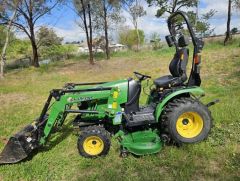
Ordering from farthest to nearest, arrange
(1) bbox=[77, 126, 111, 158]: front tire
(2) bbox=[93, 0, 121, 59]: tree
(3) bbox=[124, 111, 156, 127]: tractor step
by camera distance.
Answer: (2) bbox=[93, 0, 121, 59]: tree < (3) bbox=[124, 111, 156, 127]: tractor step < (1) bbox=[77, 126, 111, 158]: front tire

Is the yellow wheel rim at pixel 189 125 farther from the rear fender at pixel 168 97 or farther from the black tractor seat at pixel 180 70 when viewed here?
the black tractor seat at pixel 180 70

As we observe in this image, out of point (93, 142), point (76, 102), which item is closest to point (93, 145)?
point (93, 142)

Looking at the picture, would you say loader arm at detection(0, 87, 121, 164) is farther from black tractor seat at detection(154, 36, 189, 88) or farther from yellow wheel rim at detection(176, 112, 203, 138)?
yellow wheel rim at detection(176, 112, 203, 138)

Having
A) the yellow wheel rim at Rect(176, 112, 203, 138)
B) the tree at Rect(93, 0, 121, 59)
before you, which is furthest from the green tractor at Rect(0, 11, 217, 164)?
the tree at Rect(93, 0, 121, 59)

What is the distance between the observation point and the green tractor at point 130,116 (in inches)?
170

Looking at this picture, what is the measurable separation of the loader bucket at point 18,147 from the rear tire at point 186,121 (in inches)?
81.6

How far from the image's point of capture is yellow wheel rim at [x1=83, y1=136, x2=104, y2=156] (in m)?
4.39

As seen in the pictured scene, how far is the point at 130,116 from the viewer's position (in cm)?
459

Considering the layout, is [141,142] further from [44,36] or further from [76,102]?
[44,36]

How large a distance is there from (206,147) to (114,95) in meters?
1.64

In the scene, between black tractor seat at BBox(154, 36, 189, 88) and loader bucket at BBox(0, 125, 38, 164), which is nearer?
loader bucket at BBox(0, 125, 38, 164)

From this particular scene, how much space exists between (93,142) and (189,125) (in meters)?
1.55

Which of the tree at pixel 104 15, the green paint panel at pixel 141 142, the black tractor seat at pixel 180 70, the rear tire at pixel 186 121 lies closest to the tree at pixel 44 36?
the tree at pixel 104 15

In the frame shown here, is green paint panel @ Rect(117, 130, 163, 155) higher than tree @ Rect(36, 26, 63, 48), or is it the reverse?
tree @ Rect(36, 26, 63, 48)
